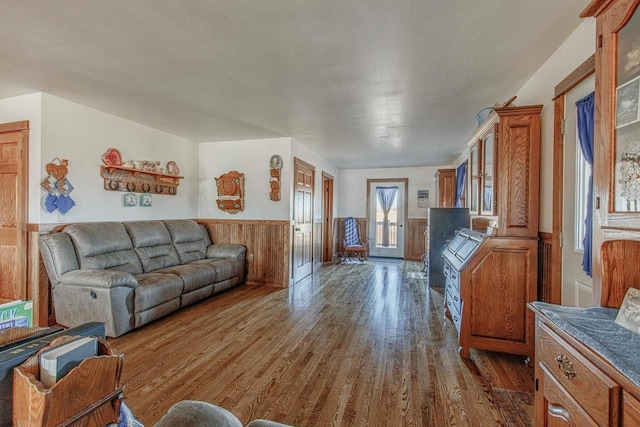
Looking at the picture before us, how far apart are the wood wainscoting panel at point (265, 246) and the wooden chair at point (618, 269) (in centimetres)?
399

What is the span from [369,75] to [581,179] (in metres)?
1.77

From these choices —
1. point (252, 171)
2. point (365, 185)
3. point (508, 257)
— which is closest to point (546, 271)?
point (508, 257)

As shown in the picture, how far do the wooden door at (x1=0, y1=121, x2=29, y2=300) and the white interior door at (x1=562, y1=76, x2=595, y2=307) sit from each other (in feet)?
16.5

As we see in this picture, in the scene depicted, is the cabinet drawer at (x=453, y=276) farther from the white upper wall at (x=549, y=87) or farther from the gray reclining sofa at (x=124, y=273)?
the gray reclining sofa at (x=124, y=273)

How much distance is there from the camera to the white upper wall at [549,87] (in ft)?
6.47

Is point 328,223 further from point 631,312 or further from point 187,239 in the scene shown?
point 631,312

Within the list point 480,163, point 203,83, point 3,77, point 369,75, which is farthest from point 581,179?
point 3,77

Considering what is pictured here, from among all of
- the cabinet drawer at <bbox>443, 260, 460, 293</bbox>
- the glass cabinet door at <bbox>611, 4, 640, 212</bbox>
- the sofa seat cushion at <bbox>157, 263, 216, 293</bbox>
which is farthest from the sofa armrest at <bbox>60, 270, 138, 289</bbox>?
the glass cabinet door at <bbox>611, 4, 640, 212</bbox>

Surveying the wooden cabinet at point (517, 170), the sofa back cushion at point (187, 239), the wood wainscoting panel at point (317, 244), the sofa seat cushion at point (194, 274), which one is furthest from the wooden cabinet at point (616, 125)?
the wood wainscoting panel at point (317, 244)

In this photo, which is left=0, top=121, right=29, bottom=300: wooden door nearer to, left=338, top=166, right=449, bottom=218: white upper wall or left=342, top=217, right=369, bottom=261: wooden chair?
left=342, top=217, right=369, bottom=261: wooden chair

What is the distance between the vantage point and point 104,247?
3.39 meters

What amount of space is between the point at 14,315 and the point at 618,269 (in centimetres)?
208

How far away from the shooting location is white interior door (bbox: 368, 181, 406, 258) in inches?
312

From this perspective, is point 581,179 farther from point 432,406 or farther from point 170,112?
point 170,112
